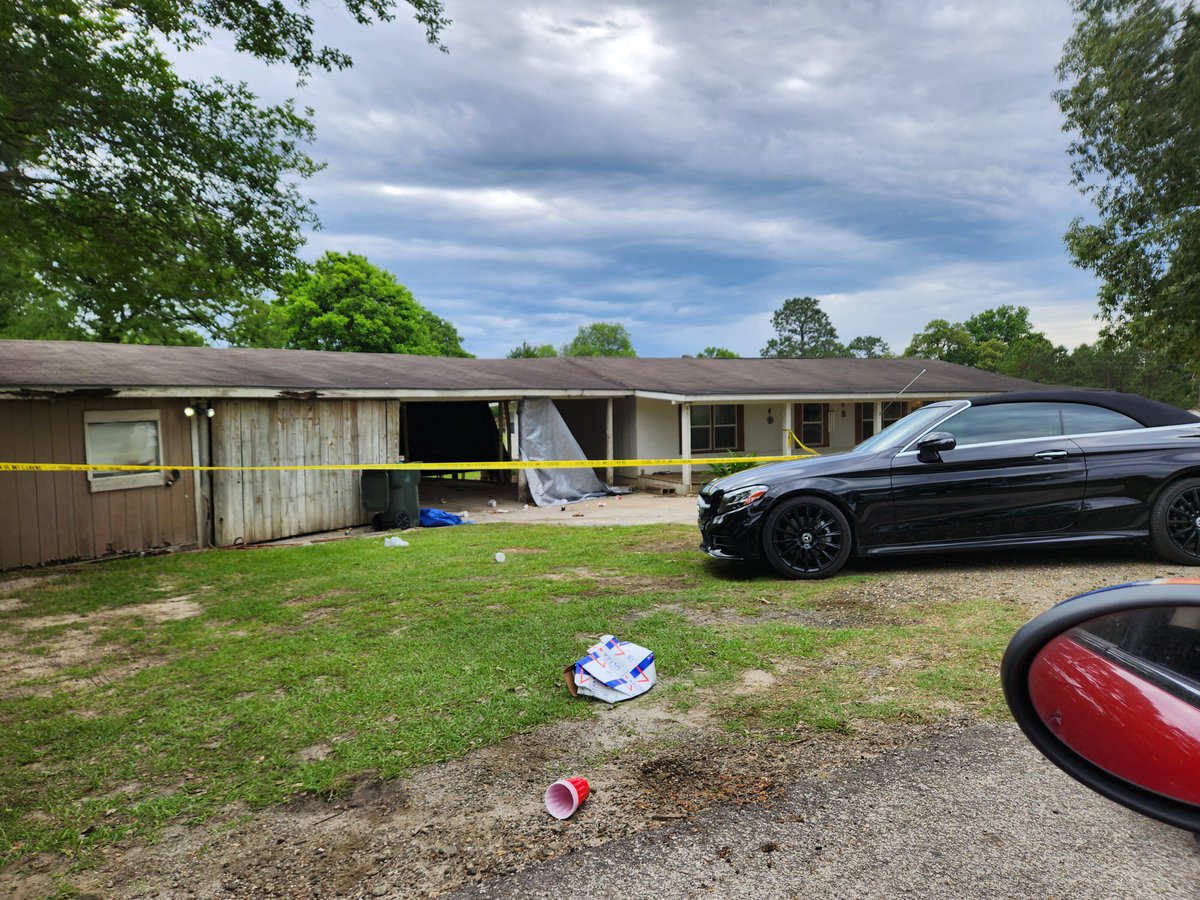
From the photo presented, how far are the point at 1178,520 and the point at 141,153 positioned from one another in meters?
12.7

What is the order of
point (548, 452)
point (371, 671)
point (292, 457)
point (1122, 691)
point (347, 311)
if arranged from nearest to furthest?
point (1122, 691)
point (371, 671)
point (292, 457)
point (548, 452)
point (347, 311)

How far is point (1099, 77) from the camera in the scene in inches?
682

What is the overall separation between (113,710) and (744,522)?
4.89 metres

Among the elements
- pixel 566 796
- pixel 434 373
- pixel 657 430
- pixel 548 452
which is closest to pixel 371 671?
pixel 566 796

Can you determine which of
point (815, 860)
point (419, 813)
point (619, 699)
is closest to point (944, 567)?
point (619, 699)

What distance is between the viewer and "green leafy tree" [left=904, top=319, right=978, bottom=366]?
2576 inches

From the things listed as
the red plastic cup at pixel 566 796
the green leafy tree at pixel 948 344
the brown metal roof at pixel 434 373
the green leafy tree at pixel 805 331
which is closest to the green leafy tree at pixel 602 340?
the green leafy tree at pixel 805 331

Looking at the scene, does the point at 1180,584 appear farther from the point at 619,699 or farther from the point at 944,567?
the point at 944,567

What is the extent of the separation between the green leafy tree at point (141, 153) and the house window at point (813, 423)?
1533 cm

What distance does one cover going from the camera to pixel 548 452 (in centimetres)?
1689

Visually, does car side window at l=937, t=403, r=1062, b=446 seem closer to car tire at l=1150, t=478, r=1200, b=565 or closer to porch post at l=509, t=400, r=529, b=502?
car tire at l=1150, t=478, r=1200, b=565

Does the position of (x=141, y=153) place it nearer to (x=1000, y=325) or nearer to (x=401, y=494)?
(x=401, y=494)

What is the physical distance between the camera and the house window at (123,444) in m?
9.91

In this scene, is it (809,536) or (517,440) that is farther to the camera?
(517,440)
